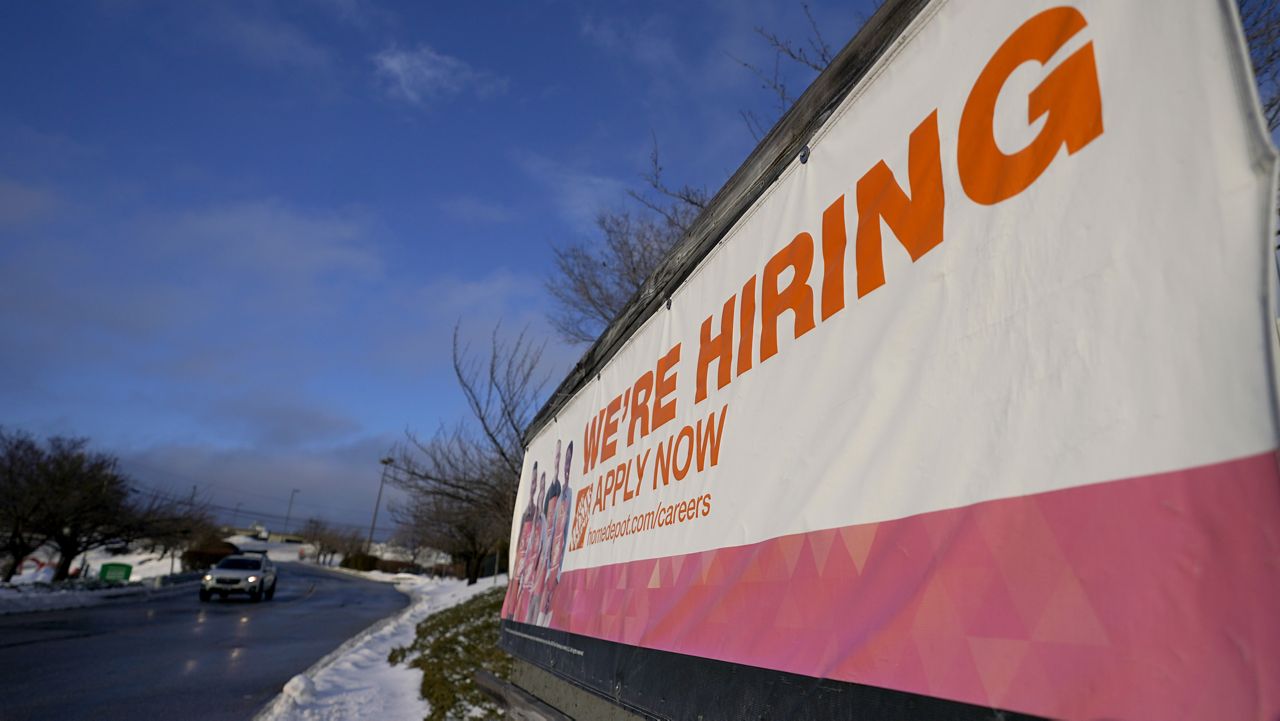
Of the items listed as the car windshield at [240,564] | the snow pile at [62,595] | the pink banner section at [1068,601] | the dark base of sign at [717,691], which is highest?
the pink banner section at [1068,601]

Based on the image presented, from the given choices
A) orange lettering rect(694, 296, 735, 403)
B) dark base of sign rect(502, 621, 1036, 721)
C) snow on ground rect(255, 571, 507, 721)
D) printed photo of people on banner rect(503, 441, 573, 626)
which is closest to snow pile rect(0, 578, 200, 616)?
snow on ground rect(255, 571, 507, 721)

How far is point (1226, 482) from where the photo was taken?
0.88m

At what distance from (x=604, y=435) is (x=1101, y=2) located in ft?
9.73

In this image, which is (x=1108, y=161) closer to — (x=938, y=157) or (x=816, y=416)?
(x=938, y=157)

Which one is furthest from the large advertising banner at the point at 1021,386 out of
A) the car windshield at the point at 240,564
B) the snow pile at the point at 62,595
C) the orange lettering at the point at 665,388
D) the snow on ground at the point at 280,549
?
the snow on ground at the point at 280,549

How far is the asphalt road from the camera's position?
756 centimetres

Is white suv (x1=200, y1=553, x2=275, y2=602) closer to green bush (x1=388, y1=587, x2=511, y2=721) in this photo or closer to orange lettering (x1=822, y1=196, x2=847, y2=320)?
green bush (x1=388, y1=587, x2=511, y2=721)

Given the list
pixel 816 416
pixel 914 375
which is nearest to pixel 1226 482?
pixel 914 375

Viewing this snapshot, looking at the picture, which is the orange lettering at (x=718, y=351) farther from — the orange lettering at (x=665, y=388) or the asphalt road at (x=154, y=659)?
the asphalt road at (x=154, y=659)

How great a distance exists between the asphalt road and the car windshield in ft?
12.3

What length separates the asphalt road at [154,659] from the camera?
7.56 m

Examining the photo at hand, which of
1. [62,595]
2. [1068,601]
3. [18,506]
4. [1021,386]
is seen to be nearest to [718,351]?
[1021,386]

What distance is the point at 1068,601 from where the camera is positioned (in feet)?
3.43

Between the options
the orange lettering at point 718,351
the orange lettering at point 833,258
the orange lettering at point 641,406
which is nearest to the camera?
the orange lettering at point 833,258
